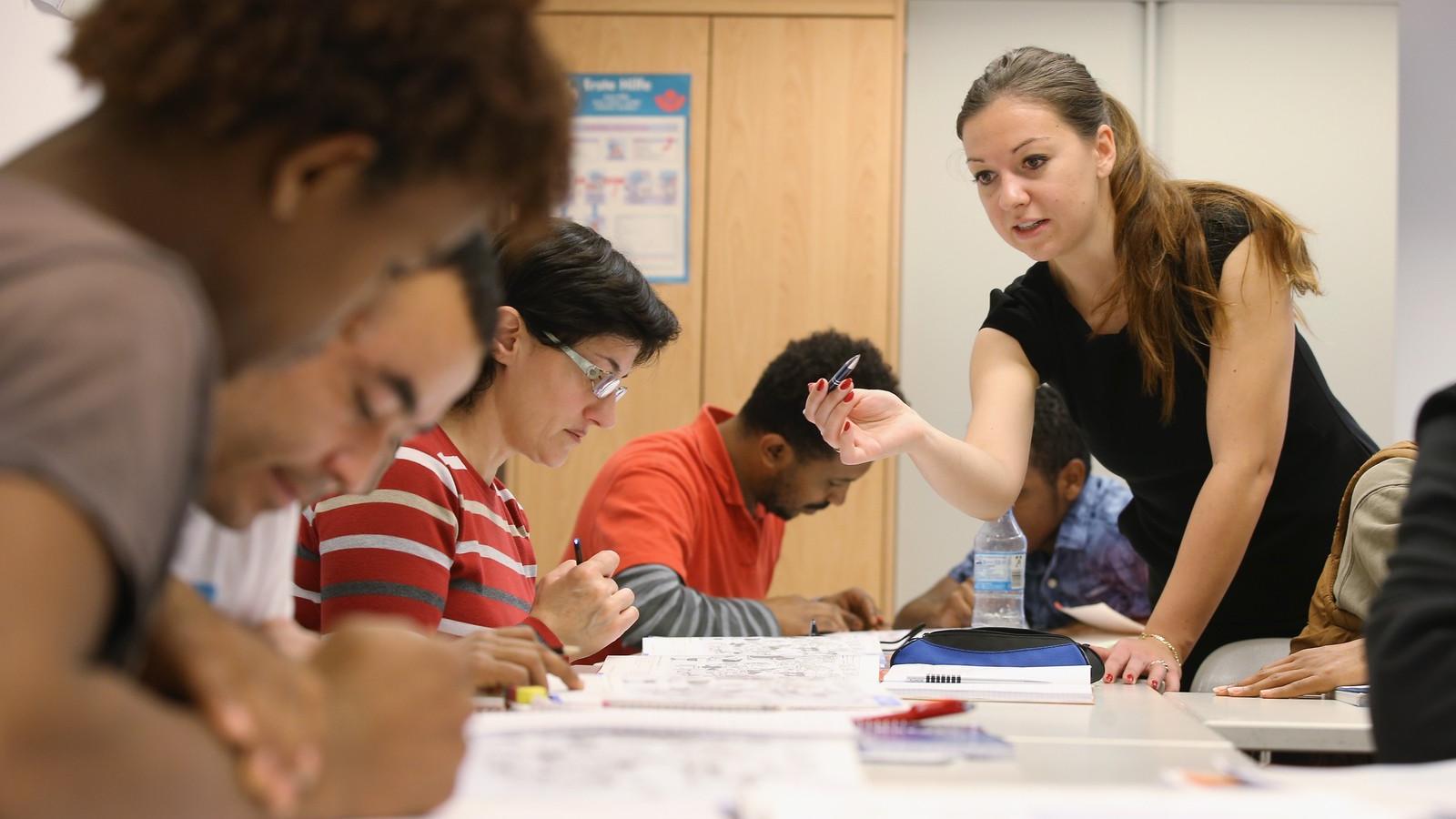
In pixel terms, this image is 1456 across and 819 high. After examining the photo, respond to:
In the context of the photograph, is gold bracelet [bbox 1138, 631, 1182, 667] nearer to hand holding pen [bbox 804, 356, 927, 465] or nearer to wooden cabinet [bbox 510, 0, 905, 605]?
hand holding pen [bbox 804, 356, 927, 465]

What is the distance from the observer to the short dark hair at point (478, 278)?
0.86 metres

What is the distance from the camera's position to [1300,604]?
2078 millimetres

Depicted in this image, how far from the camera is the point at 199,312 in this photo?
0.59 m

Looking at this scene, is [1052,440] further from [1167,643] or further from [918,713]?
[918,713]

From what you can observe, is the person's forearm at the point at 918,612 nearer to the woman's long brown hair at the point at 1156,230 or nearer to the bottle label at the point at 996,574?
the bottle label at the point at 996,574

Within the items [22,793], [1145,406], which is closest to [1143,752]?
[22,793]

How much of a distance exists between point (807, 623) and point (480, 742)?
1.49 meters

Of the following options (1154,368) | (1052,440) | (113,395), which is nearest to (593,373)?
(1154,368)

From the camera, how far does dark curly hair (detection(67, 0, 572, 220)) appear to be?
630mm

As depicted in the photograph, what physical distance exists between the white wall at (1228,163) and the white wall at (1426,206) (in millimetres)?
384

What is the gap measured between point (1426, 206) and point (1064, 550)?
7.21 ft

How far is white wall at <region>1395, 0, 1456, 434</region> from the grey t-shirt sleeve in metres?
4.51

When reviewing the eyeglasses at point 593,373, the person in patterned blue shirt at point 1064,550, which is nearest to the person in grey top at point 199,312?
the eyeglasses at point 593,373

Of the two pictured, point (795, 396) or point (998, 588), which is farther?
point (998, 588)
